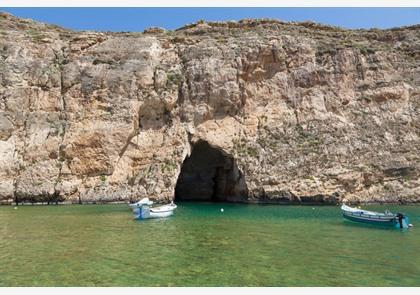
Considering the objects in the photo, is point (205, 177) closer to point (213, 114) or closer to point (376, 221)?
point (213, 114)

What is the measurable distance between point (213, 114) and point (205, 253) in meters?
33.9

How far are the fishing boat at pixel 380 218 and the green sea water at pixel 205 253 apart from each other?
0.66m

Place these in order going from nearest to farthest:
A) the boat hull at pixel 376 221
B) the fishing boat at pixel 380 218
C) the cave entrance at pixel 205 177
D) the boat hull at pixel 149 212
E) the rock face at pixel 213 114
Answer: the fishing boat at pixel 380 218
the boat hull at pixel 376 221
the boat hull at pixel 149 212
the rock face at pixel 213 114
the cave entrance at pixel 205 177

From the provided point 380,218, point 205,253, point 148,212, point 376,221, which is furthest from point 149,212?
point 380,218

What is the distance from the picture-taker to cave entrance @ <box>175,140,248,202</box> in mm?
54850

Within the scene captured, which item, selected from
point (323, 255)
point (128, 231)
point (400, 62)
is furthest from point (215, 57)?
point (323, 255)

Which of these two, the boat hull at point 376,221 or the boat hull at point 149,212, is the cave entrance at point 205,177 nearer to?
the boat hull at point 149,212

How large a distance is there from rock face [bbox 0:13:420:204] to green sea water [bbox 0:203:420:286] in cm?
1720

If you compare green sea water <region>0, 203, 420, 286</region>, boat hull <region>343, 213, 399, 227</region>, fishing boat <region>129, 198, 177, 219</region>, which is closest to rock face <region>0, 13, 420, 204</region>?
fishing boat <region>129, 198, 177, 219</region>

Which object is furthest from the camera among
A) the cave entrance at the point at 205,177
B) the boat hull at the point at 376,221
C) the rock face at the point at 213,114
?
the cave entrance at the point at 205,177

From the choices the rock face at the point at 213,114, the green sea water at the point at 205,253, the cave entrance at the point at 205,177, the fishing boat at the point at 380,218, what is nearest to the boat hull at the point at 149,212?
the green sea water at the point at 205,253

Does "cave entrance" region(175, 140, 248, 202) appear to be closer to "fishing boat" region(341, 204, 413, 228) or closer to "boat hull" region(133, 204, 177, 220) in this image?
"boat hull" region(133, 204, 177, 220)

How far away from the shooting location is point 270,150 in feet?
158

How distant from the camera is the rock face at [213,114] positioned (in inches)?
1791
